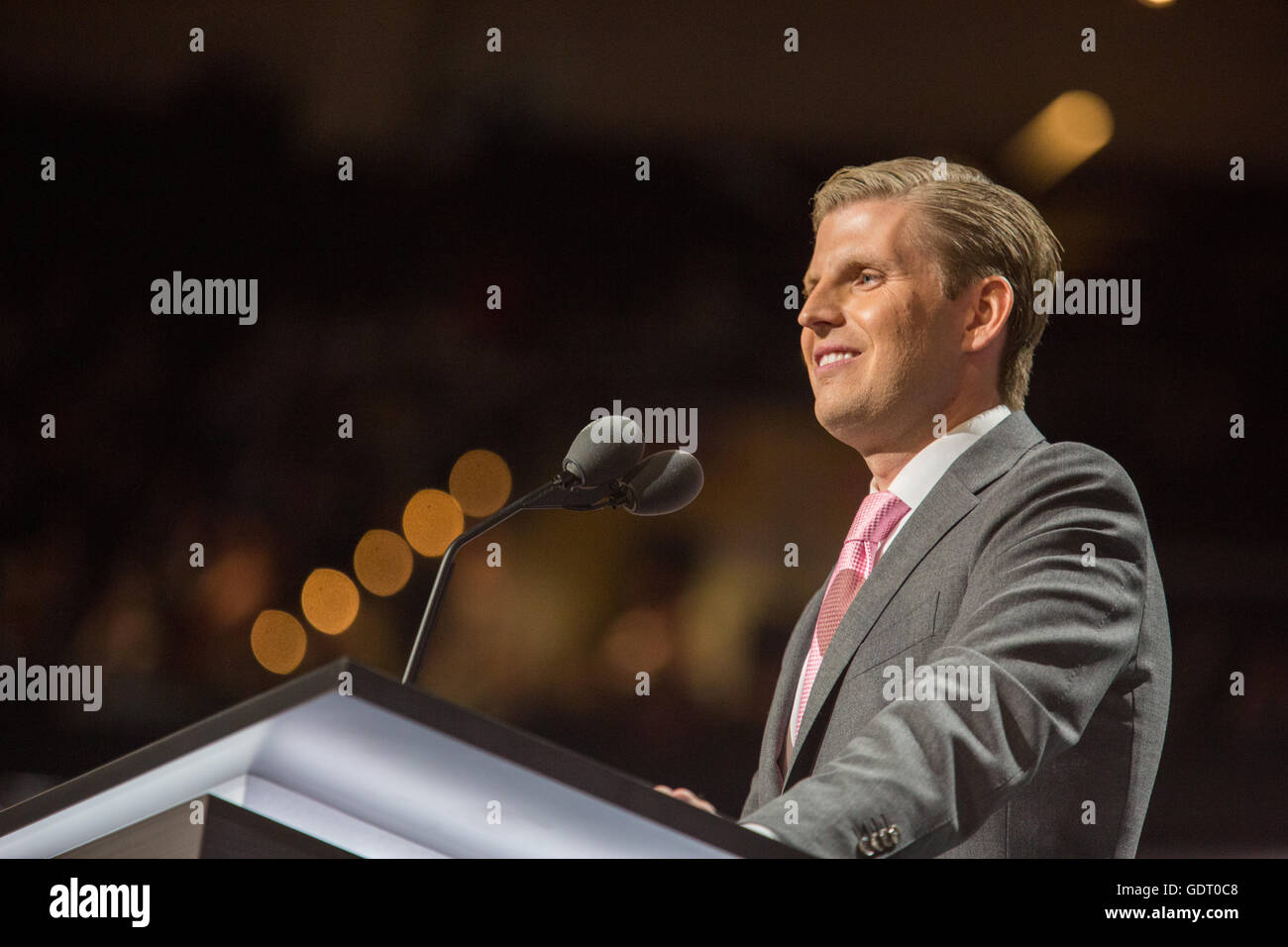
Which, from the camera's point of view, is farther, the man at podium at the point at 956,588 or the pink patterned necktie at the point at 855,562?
the pink patterned necktie at the point at 855,562

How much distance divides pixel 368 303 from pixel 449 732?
276 centimetres

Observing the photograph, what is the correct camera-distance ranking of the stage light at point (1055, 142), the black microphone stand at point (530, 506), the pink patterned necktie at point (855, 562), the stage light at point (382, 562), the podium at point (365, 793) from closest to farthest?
the podium at point (365, 793) → the black microphone stand at point (530, 506) → the pink patterned necktie at point (855, 562) → the stage light at point (1055, 142) → the stage light at point (382, 562)

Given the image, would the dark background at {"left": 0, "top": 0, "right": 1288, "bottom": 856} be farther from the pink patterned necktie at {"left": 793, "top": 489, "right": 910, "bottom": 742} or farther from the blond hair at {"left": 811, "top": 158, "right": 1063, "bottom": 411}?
the pink patterned necktie at {"left": 793, "top": 489, "right": 910, "bottom": 742}

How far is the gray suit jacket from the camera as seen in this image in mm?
1001

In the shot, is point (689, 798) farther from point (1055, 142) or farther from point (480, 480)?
point (1055, 142)

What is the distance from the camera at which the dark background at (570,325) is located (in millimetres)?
3172

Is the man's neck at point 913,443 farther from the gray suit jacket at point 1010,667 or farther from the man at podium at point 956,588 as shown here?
the gray suit jacket at point 1010,667

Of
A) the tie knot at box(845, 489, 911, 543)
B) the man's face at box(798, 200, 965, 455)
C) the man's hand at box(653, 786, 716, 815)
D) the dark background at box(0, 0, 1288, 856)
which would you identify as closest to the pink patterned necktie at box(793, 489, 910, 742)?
the tie knot at box(845, 489, 911, 543)

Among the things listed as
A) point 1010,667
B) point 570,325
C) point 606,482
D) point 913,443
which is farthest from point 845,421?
point 570,325

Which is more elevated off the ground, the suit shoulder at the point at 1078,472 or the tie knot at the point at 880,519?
A: the suit shoulder at the point at 1078,472

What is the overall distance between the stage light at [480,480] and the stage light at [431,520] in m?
0.03

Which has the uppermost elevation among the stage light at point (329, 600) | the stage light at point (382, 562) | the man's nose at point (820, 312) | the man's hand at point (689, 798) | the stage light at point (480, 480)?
the man's nose at point (820, 312)

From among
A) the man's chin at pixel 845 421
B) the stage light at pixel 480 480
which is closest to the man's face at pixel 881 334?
the man's chin at pixel 845 421
